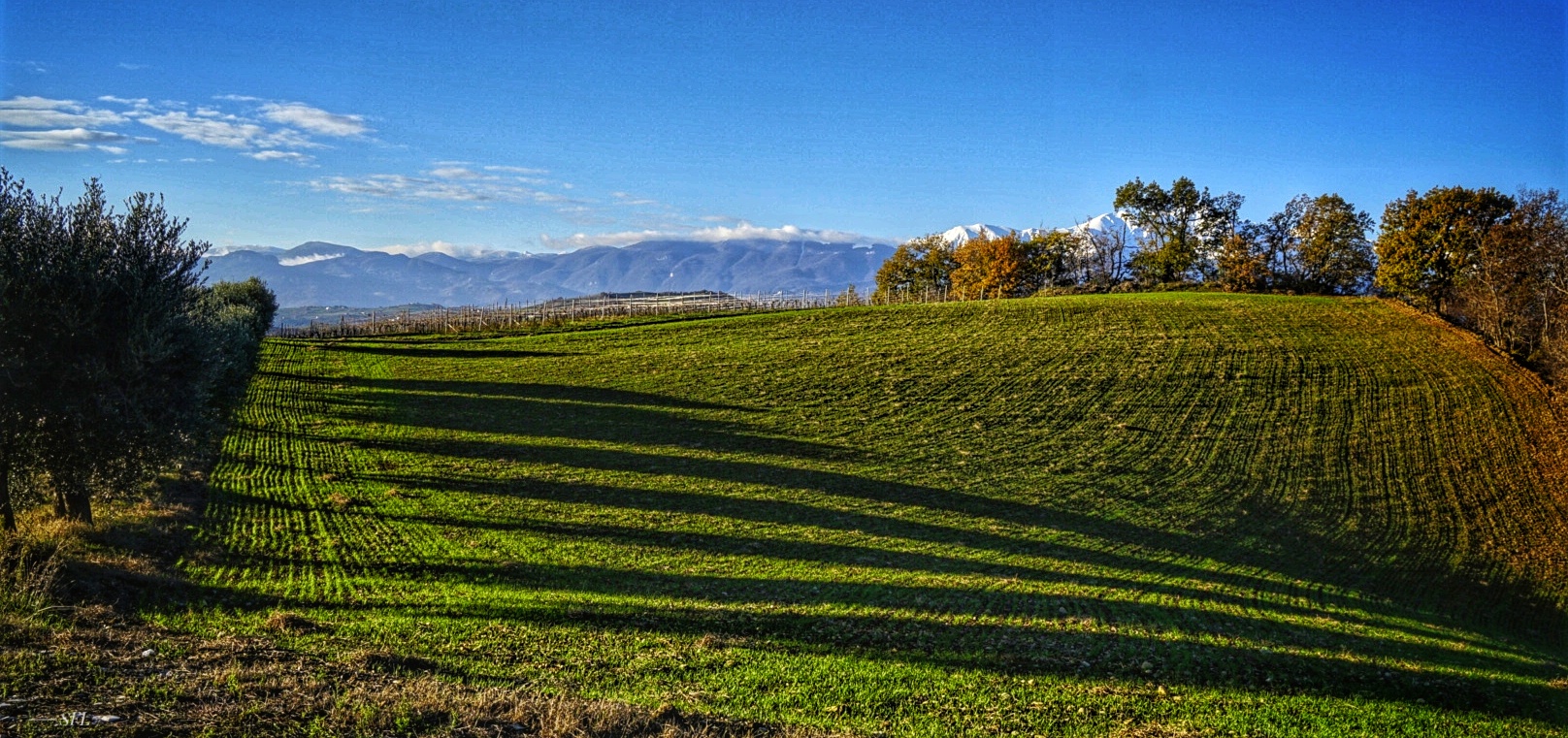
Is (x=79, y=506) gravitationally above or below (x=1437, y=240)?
below

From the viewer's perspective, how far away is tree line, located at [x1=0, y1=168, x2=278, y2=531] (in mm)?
17516

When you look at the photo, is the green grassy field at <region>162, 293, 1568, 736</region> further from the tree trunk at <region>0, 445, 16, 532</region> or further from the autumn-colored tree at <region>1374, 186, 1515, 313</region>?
the autumn-colored tree at <region>1374, 186, 1515, 313</region>

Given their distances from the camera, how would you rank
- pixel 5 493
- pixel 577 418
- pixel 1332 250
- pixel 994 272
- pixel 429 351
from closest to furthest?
1. pixel 5 493
2. pixel 577 418
3. pixel 429 351
4. pixel 1332 250
5. pixel 994 272

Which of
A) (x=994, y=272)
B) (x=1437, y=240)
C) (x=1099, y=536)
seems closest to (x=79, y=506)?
(x=1099, y=536)

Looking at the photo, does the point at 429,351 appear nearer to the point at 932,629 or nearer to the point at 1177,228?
the point at 932,629

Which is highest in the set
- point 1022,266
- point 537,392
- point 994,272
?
point 1022,266

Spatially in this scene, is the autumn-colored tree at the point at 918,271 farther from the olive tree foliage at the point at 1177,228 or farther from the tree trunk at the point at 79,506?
the tree trunk at the point at 79,506

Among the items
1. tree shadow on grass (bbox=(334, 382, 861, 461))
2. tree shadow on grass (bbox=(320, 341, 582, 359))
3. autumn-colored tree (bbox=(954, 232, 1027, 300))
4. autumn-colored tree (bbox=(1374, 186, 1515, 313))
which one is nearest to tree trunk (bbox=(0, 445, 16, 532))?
tree shadow on grass (bbox=(334, 382, 861, 461))

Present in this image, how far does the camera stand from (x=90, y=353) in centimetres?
1823

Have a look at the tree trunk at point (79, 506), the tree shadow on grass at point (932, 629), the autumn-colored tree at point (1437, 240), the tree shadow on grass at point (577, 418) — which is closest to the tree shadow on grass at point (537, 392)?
the tree shadow on grass at point (577, 418)

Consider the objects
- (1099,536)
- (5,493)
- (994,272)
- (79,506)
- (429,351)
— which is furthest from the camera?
(994,272)

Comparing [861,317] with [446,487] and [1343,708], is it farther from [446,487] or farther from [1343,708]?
[1343,708]

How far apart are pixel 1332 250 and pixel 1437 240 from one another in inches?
570

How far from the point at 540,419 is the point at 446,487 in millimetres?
11080
